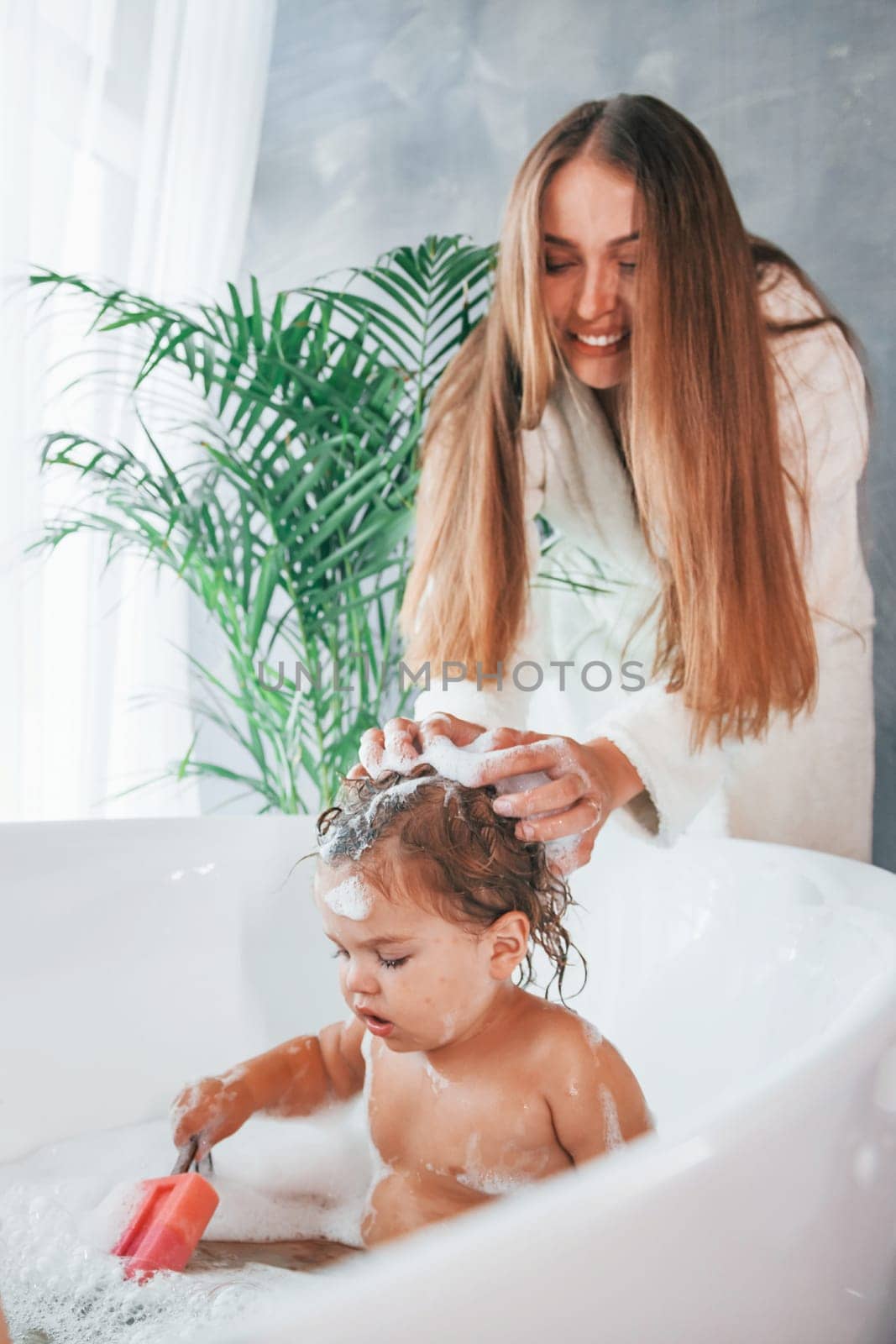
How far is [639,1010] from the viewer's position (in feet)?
4.28

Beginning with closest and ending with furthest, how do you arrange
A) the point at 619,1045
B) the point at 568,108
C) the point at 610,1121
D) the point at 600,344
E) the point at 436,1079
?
the point at 610,1121
the point at 436,1079
the point at 619,1045
the point at 600,344
the point at 568,108

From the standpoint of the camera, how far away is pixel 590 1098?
0.93m

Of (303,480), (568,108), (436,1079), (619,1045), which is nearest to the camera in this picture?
(436,1079)

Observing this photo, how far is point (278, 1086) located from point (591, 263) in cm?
104

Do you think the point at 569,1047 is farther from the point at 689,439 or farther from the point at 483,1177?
the point at 689,439

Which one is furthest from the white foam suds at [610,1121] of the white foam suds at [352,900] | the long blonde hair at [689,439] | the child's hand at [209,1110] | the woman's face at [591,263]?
the woman's face at [591,263]

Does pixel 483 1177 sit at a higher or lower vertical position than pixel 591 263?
lower

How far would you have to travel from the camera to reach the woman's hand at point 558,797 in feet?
3.16

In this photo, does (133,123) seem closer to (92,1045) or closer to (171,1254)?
(92,1045)

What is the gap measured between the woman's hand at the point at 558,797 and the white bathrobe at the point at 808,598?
0.76 ft

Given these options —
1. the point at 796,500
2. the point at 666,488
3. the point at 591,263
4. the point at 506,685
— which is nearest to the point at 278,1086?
the point at 506,685

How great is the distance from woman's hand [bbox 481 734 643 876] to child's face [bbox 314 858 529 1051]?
0.25 feet

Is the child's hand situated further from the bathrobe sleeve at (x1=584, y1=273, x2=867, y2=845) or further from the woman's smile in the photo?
the woman's smile

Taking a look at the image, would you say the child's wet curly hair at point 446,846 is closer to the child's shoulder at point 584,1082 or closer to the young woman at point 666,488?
the child's shoulder at point 584,1082
